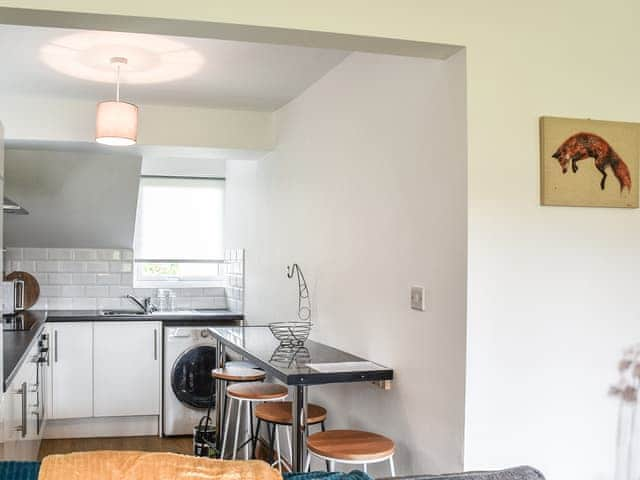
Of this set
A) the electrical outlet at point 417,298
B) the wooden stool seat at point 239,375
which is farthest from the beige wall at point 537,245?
the wooden stool seat at point 239,375

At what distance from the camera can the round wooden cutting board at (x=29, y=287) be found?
6.18 metres

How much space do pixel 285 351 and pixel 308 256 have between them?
868mm

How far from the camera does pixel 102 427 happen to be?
5.83 meters

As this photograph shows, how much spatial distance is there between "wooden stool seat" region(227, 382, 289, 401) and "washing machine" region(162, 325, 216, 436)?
1605 millimetres

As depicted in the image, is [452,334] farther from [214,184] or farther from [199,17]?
[214,184]

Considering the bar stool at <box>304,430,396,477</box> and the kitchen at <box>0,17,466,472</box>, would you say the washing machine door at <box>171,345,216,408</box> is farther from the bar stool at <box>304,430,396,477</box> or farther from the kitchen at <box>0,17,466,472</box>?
the bar stool at <box>304,430,396,477</box>

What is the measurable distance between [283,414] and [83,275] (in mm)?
3343

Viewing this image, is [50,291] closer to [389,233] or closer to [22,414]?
[22,414]

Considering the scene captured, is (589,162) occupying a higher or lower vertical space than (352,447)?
higher

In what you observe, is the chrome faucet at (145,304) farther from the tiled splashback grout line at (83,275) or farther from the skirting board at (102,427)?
the skirting board at (102,427)

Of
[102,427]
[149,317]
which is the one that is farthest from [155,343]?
[102,427]

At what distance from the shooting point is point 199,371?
576 cm

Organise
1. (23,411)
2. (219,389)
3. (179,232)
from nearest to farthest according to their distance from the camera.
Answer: (23,411)
(219,389)
(179,232)

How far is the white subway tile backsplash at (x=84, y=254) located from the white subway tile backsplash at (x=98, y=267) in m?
0.05
